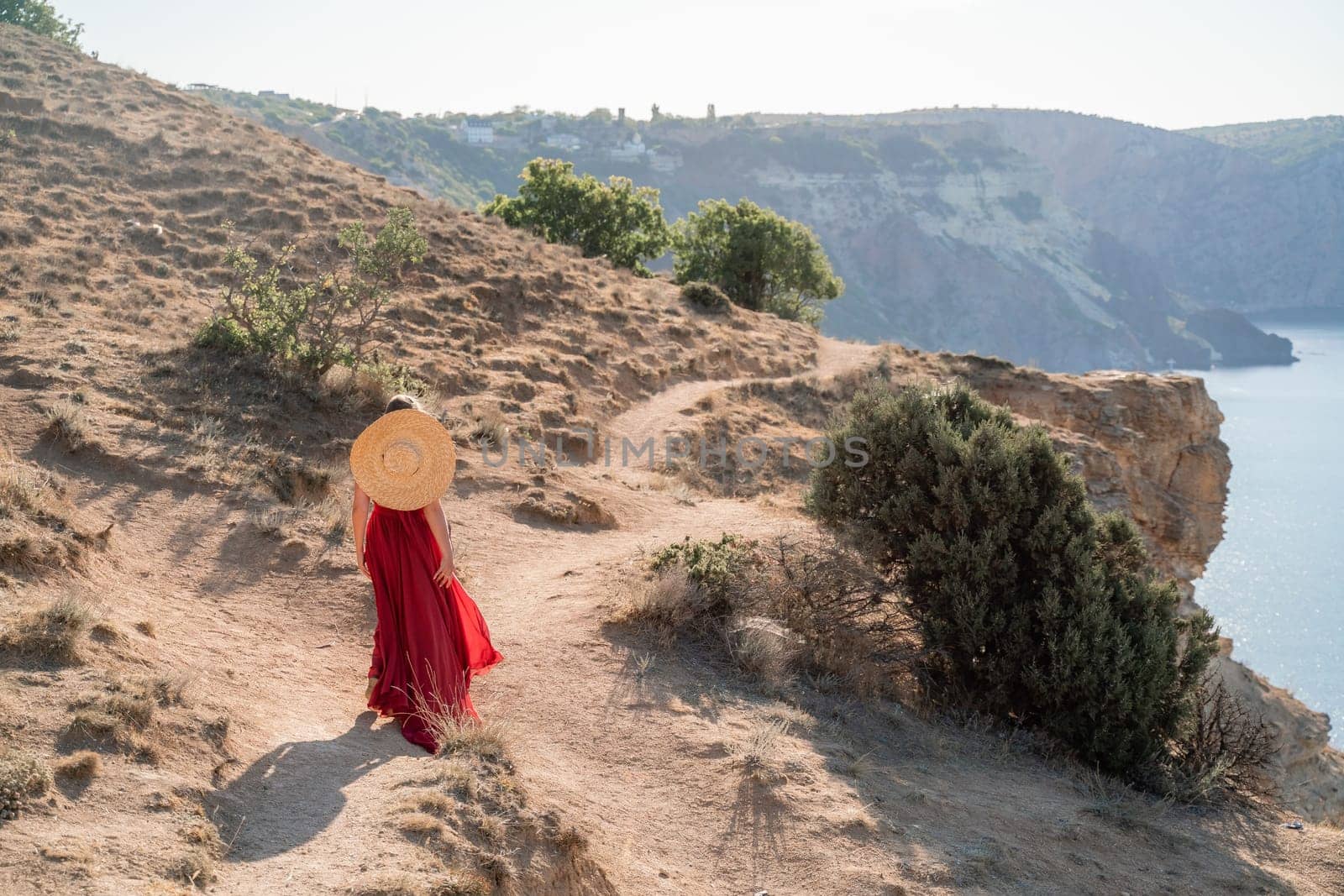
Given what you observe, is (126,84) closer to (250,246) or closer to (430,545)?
(250,246)

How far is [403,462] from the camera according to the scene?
17.9 ft

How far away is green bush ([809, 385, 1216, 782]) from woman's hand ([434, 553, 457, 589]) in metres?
4.03

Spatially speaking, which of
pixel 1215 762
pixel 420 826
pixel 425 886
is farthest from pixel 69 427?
pixel 1215 762

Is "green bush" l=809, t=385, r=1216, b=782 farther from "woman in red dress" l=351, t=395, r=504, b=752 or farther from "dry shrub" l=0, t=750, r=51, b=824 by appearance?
"dry shrub" l=0, t=750, r=51, b=824

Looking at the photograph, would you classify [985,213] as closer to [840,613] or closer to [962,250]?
[962,250]

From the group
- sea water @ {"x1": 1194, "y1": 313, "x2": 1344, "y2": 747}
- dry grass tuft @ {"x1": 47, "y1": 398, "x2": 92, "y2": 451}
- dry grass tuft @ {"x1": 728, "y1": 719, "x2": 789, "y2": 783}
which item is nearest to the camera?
dry grass tuft @ {"x1": 728, "y1": 719, "x2": 789, "y2": 783}

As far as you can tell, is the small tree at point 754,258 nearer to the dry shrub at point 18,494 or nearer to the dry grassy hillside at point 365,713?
the dry grassy hillside at point 365,713

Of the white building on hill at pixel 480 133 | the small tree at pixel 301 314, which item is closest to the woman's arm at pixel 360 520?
the small tree at pixel 301 314

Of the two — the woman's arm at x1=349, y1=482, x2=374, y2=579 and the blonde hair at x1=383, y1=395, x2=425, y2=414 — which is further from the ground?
the blonde hair at x1=383, y1=395, x2=425, y2=414

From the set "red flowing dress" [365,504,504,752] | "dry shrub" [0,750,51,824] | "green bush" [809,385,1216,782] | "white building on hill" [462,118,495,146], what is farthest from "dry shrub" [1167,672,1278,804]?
"white building on hill" [462,118,495,146]

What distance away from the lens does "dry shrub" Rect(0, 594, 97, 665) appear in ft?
15.3

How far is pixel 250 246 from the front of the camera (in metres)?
16.4

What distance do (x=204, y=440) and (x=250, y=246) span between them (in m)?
8.21

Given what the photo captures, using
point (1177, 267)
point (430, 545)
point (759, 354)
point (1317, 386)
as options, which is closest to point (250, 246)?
point (759, 354)
